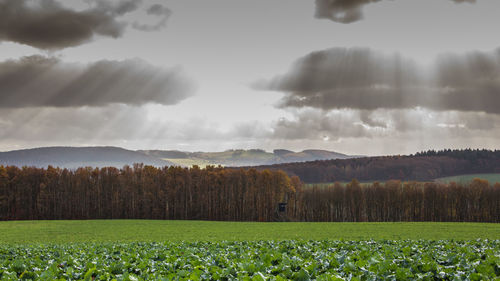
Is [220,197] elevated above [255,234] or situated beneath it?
elevated above

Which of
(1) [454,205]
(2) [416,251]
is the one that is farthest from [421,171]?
(2) [416,251]

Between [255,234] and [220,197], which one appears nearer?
[255,234]

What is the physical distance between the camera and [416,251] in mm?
15992


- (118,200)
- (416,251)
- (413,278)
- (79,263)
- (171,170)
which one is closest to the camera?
(413,278)

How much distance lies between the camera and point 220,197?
10306 centimetres

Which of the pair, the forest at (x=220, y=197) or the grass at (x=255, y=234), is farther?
the forest at (x=220, y=197)

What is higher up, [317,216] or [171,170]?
[171,170]

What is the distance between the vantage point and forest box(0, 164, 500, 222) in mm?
96125

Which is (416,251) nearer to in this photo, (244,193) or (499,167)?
(244,193)

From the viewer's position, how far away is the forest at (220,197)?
315 feet

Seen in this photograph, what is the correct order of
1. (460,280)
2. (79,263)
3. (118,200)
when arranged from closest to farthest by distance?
(460,280)
(79,263)
(118,200)

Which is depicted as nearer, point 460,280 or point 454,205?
point 460,280

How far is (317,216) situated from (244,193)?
2080cm

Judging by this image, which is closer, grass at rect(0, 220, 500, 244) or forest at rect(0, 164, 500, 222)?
grass at rect(0, 220, 500, 244)
